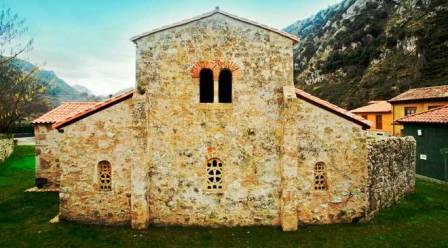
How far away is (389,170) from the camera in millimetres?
15188

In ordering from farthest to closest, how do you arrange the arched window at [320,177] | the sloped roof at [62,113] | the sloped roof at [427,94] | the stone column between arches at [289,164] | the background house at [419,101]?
the background house at [419,101]
the sloped roof at [427,94]
the sloped roof at [62,113]
the arched window at [320,177]
the stone column between arches at [289,164]

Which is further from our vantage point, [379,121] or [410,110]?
[379,121]

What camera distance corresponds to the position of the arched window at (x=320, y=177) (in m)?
12.4

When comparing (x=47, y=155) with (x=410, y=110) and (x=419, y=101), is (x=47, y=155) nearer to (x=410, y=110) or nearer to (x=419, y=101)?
(x=419, y=101)

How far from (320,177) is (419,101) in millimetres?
25589

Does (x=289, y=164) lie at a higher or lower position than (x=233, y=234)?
higher

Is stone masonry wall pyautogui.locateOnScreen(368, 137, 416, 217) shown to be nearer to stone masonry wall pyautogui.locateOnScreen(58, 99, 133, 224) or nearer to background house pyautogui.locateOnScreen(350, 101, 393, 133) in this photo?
stone masonry wall pyautogui.locateOnScreen(58, 99, 133, 224)

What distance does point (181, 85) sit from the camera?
12211 millimetres

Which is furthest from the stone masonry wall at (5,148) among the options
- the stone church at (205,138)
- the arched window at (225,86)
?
the arched window at (225,86)

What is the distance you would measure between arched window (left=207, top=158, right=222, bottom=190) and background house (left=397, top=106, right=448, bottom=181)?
16.0 meters

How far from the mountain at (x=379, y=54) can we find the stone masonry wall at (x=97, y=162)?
49.8m

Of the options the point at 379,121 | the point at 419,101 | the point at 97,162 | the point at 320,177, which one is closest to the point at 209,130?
the point at 97,162

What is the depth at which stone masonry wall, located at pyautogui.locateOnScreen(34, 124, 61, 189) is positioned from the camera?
721 inches

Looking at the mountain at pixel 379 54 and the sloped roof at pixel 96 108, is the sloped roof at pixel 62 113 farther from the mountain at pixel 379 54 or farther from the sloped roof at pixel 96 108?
the mountain at pixel 379 54
